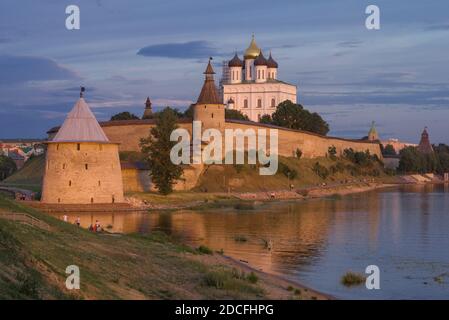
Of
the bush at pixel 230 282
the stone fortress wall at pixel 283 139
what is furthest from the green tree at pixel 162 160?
the bush at pixel 230 282

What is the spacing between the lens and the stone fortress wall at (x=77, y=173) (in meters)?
28.8

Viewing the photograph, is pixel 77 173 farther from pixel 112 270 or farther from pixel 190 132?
pixel 112 270

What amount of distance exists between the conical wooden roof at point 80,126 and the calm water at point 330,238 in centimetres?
316

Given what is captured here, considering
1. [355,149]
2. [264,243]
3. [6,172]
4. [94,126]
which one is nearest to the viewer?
[264,243]

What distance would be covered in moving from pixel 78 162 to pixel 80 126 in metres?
1.25

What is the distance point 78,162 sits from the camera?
2880 centimetres

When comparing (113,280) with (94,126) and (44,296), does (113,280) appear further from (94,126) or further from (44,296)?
(94,126)

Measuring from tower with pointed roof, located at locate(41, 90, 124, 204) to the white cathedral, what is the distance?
1585 inches

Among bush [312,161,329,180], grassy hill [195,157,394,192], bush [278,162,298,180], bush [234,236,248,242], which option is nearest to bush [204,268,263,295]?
bush [234,236,248,242]

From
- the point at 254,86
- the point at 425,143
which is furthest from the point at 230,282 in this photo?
the point at 425,143

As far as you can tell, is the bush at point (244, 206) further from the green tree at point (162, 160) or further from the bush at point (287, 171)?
the bush at point (287, 171)
